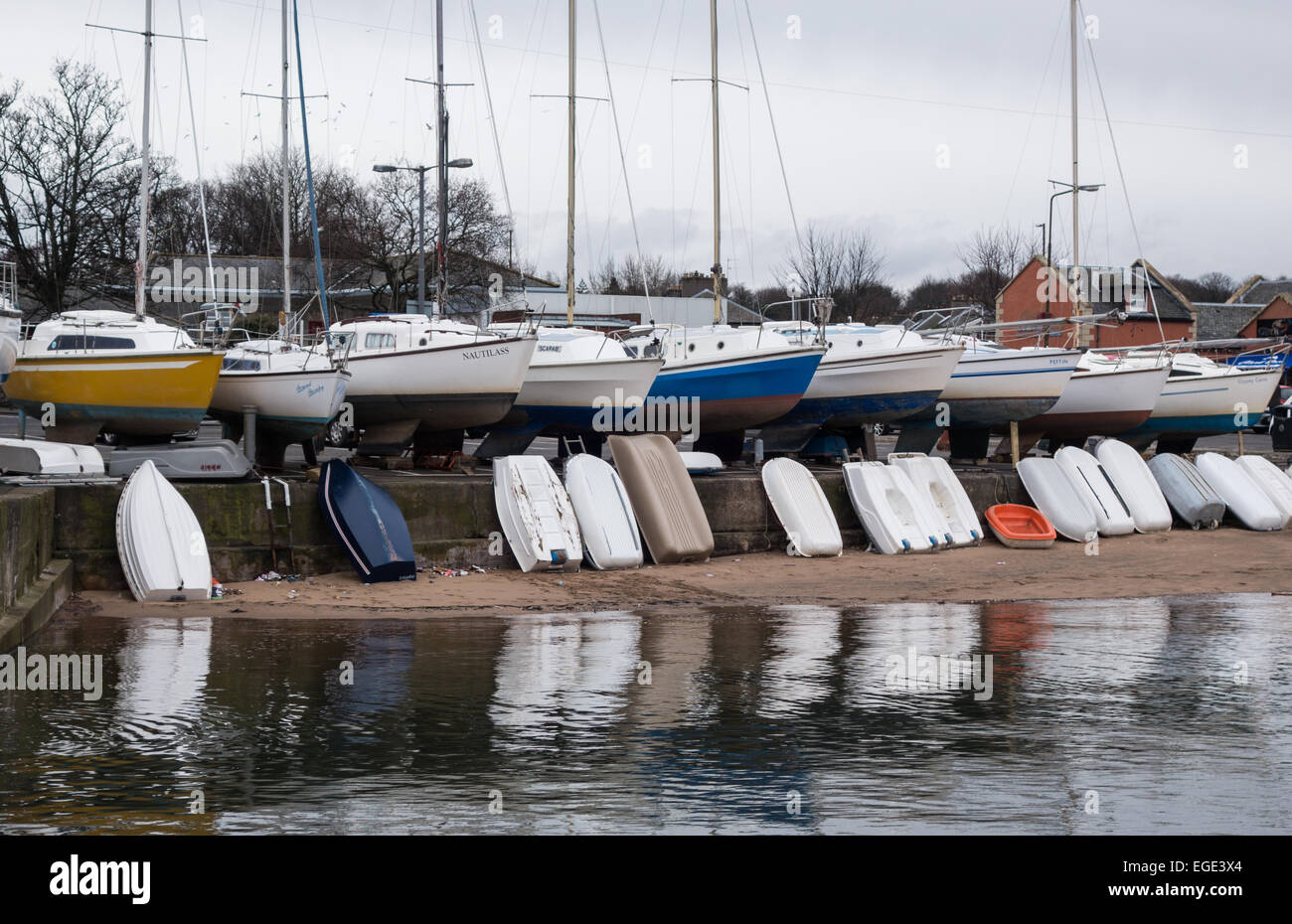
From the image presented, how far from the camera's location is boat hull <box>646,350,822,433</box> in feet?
67.7

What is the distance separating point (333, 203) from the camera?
51.3 metres

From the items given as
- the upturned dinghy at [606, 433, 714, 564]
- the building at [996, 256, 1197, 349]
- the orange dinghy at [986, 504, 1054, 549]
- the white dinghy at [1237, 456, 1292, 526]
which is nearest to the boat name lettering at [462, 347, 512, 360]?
the upturned dinghy at [606, 433, 714, 564]

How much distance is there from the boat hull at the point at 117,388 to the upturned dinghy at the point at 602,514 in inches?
192

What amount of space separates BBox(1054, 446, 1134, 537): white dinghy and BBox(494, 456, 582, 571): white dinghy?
8.58 metres

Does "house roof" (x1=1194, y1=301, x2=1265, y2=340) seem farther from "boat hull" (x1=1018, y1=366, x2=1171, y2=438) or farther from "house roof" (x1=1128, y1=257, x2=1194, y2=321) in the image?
"boat hull" (x1=1018, y1=366, x2=1171, y2=438)

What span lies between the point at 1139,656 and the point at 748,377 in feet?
35.2

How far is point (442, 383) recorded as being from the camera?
61.3ft

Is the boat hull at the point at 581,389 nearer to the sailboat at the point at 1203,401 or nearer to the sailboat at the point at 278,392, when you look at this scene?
the sailboat at the point at 278,392

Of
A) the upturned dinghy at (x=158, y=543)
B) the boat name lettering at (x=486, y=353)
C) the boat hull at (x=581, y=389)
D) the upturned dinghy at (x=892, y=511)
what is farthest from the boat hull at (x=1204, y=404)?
the upturned dinghy at (x=158, y=543)

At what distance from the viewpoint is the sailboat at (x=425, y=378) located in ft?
60.6

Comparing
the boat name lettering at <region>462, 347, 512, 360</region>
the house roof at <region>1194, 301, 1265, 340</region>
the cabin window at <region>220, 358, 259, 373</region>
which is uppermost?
the house roof at <region>1194, 301, 1265, 340</region>
